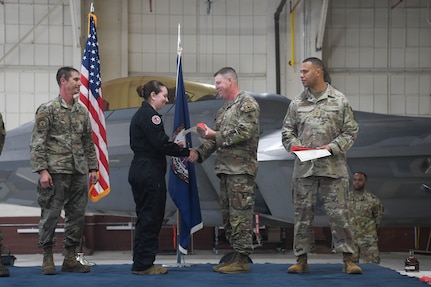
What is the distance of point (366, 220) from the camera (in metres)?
9.44

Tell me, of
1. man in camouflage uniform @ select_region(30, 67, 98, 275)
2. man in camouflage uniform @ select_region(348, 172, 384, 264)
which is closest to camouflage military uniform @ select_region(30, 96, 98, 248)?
man in camouflage uniform @ select_region(30, 67, 98, 275)

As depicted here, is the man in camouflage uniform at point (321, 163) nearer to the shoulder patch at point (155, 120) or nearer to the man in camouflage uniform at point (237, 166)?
the man in camouflage uniform at point (237, 166)

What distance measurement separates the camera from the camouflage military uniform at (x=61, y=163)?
5.87m

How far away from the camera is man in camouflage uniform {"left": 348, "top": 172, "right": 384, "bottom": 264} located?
30.6 ft

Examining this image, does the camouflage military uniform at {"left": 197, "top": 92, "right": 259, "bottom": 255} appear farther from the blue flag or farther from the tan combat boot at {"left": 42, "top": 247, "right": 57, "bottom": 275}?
the tan combat boot at {"left": 42, "top": 247, "right": 57, "bottom": 275}

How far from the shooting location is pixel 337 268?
614 centimetres

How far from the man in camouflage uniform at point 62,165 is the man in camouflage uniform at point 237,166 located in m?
1.06

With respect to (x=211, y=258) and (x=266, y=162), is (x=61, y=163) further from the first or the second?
(x=211, y=258)

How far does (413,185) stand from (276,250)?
23.1 feet

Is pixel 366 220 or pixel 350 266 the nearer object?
pixel 350 266

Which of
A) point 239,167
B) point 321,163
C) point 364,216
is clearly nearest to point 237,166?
point 239,167

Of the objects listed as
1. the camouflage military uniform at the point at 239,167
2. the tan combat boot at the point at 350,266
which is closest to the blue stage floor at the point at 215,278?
the tan combat boot at the point at 350,266

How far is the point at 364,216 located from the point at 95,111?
3.97 metres

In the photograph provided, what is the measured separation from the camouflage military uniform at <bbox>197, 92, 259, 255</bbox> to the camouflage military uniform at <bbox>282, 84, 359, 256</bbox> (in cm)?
37
